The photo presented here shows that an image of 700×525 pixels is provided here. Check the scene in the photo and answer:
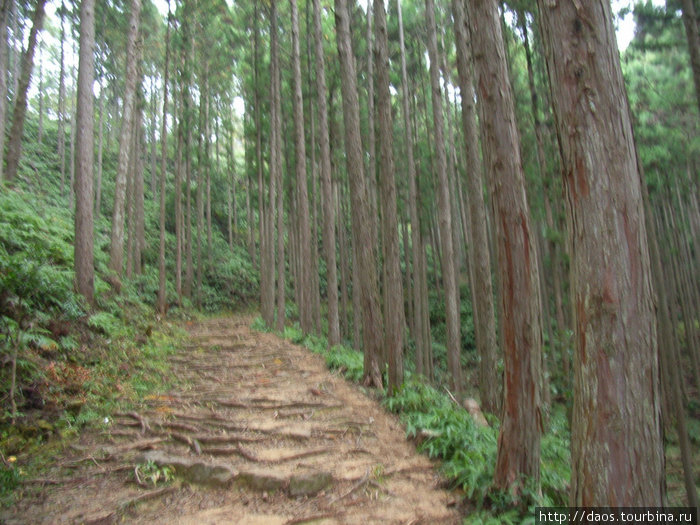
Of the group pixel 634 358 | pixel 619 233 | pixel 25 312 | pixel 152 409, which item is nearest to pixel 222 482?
pixel 152 409

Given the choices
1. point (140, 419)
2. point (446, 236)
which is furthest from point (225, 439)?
point (446, 236)

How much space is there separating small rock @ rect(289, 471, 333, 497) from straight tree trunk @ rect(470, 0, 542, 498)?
1613 millimetres

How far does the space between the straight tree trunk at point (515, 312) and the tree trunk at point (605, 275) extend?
3.89 feet

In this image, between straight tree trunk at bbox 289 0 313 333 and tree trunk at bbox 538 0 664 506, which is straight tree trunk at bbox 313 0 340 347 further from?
tree trunk at bbox 538 0 664 506

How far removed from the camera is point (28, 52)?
564 inches

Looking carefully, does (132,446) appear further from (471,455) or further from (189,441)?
(471,455)

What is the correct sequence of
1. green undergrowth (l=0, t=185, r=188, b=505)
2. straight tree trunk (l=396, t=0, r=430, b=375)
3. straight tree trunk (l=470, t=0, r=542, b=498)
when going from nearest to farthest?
straight tree trunk (l=470, t=0, r=542, b=498) < green undergrowth (l=0, t=185, r=188, b=505) < straight tree trunk (l=396, t=0, r=430, b=375)

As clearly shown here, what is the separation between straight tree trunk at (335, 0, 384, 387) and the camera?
23.6 feet

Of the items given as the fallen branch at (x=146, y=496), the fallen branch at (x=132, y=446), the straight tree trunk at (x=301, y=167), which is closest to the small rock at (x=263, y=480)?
the fallen branch at (x=146, y=496)

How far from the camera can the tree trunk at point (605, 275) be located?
214 cm

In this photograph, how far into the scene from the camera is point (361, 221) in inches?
301

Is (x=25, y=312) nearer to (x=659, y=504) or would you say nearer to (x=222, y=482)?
(x=222, y=482)

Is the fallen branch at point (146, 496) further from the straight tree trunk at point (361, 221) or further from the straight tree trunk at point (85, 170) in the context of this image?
the straight tree trunk at point (85, 170)

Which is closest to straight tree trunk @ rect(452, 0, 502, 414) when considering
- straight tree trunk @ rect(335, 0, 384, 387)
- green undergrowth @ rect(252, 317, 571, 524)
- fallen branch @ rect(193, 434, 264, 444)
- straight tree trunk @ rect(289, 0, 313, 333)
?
green undergrowth @ rect(252, 317, 571, 524)
